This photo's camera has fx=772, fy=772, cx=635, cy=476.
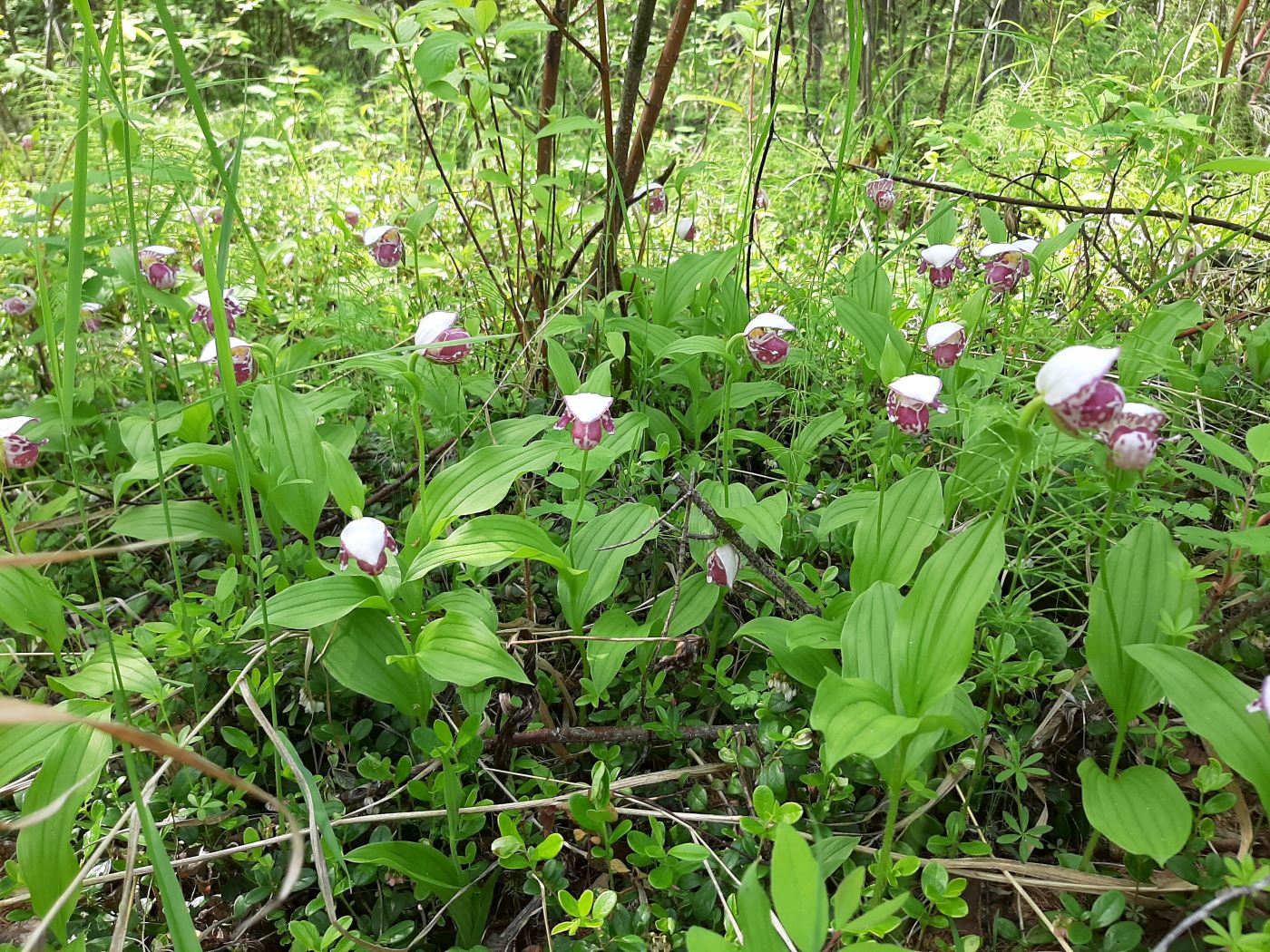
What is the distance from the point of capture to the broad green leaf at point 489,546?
1.30 meters

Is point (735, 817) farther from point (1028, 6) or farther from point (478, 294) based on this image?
point (1028, 6)

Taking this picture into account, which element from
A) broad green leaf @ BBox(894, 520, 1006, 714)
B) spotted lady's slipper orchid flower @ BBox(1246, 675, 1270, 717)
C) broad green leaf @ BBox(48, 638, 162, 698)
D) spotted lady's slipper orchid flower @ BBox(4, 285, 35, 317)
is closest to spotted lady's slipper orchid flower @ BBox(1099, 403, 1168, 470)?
broad green leaf @ BBox(894, 520, 1006, 714)

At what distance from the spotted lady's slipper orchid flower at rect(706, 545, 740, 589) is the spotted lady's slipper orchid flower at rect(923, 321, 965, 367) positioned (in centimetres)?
64

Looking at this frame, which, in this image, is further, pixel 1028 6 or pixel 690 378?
pixel 1028 6

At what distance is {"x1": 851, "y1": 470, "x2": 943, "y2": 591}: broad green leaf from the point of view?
134 centimetres

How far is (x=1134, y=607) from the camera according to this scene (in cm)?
116

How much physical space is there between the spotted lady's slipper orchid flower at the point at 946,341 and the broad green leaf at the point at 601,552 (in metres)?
0.69

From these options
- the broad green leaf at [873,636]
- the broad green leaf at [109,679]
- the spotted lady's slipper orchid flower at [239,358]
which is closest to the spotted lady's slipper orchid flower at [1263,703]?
the broad green leaf at [873,636]

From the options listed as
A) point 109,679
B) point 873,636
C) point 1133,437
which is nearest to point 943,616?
point 873,636

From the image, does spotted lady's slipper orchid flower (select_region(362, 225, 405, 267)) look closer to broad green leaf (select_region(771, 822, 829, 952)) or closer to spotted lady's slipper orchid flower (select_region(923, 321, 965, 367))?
spotted lady's slipper orchid flower (select_region(923, 321, 965, 367))

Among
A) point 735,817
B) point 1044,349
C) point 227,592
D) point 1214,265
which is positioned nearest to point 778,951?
point 735,817

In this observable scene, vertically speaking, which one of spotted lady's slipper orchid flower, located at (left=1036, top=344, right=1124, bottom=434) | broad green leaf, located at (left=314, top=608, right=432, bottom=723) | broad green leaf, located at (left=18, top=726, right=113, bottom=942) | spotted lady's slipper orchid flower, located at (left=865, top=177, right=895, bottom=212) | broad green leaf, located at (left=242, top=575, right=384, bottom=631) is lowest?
broad green leaf, located at (left=18, top=726, right=113, bottom=942)

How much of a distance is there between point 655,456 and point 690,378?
389 mm

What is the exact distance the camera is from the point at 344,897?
1.22m
